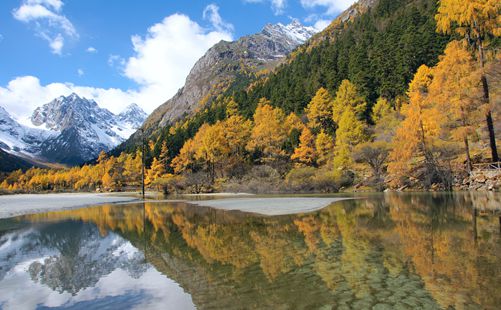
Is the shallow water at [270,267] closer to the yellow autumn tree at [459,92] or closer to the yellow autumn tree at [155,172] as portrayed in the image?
the yellow autumn tree at [459,92]

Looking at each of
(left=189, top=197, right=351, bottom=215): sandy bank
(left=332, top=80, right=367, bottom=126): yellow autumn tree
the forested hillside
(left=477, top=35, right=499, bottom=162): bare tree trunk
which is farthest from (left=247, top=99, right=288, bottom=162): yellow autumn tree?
(left=477, top=35, right=499, bottom=162): bare tree trunk

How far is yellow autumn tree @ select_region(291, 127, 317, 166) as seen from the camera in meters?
47.7

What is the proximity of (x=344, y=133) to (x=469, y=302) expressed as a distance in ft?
129

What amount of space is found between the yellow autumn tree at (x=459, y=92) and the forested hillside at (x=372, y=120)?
0.25 ft

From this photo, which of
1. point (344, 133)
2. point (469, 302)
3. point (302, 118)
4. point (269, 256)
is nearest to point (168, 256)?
point (269, 256)

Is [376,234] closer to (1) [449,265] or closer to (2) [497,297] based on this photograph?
(1) [449,265]

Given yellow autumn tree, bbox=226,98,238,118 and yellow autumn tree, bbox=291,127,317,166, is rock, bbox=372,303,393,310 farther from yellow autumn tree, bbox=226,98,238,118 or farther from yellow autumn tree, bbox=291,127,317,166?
yellow autumn tree, bbox=226,98,238,118

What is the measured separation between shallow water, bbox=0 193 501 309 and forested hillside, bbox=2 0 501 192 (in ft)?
55.5

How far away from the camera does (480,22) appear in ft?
73.8

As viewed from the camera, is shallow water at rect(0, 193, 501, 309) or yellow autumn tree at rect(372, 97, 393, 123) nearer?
shallow water at rect(0, 193, 501, 309)

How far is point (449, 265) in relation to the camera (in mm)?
6059

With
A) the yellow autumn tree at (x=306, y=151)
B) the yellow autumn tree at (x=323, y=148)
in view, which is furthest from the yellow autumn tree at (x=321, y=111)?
the yellow autumn tree at (x=323, y=148)

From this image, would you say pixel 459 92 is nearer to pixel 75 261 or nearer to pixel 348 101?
pixel 348 101

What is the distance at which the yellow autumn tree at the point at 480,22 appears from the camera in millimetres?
21797
